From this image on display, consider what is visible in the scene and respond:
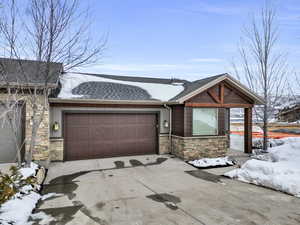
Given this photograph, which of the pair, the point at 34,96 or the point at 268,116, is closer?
the point at 34,96

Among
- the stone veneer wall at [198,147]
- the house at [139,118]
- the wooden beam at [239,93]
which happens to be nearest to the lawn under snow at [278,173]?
the stone veneer wall at [198,147]

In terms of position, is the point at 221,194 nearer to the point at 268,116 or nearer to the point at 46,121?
the point at 46,121

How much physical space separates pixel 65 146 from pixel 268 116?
35.4ft

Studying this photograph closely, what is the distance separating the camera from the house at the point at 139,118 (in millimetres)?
7996

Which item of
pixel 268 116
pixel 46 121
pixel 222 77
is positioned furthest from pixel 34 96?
pixel 268 116

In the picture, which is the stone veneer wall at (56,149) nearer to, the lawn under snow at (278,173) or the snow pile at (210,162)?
the snow pile at (210,162)

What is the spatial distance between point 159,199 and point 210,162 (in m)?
4.18

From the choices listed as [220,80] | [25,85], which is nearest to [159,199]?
[25,85]

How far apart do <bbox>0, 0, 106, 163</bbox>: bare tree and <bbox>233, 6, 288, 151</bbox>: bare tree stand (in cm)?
844

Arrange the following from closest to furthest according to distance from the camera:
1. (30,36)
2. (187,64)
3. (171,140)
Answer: (30,36) → (171,140) → (187,64)

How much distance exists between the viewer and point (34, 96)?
19.6 ft

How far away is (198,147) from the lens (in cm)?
855

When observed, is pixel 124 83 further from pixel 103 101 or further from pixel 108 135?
pixel 108 135

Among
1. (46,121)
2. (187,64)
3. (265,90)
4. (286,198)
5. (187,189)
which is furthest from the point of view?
(187,64)
